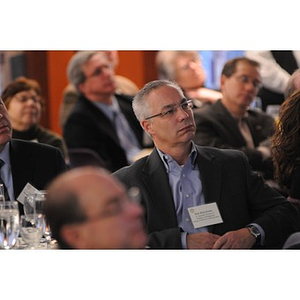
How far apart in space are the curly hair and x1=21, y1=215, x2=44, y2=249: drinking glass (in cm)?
132

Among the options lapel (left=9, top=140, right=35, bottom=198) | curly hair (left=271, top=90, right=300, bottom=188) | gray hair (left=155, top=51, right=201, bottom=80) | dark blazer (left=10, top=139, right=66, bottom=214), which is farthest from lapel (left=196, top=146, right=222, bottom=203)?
gray hair (left=155, top=51, right=201, bottom=80)

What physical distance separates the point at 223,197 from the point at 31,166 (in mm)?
A: 1044

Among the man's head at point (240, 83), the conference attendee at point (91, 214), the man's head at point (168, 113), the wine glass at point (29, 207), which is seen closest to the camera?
the conference attendee at point (91, 214)

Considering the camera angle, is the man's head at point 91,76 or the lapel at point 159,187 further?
the man's head at point 91,76

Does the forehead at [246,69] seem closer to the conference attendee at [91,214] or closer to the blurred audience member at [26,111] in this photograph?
the blurred audience member at [26,111]

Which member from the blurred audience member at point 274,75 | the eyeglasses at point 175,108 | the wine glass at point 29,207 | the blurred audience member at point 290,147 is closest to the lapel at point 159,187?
the eyeglasses at point 175,108

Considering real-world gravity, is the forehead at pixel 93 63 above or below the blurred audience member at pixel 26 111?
above

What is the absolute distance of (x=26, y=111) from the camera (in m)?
6.02

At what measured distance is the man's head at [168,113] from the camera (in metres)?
3.94

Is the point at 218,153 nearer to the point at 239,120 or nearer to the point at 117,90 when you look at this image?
the point at 239,120

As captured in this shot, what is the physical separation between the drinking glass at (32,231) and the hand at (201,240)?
0.71m

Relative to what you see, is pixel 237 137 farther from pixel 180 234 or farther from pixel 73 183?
pixel 73 183
